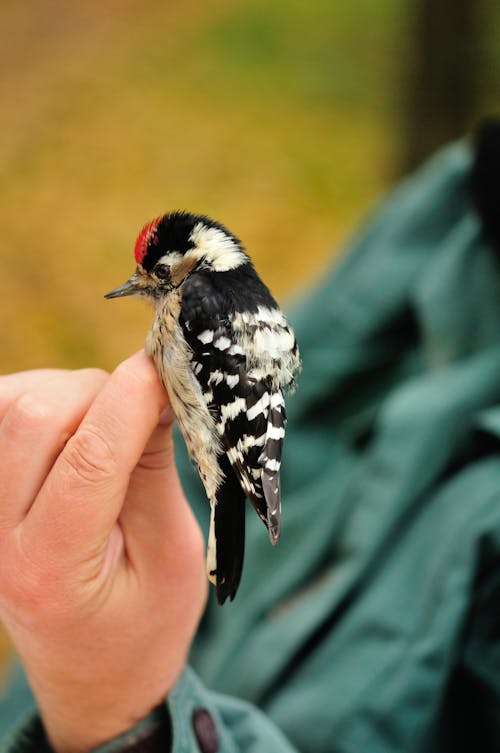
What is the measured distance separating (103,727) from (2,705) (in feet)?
2.18

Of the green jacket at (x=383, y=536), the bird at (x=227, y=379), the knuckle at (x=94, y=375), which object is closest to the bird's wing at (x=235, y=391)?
the bird at (x=227, y=379)

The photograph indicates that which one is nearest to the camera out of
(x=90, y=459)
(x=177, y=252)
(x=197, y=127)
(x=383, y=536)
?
(x=90, y=459)

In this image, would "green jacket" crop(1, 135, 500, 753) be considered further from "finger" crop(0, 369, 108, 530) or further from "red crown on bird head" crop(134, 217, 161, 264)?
"red crown on bird head" crop(134, 217, 161, 264)

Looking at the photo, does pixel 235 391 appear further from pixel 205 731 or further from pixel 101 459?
pixel 205 731

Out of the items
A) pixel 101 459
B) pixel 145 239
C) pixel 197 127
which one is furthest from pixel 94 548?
pixel 197 127

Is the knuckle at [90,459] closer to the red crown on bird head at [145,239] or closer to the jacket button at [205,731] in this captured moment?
the red crown on bird head at [145,239]

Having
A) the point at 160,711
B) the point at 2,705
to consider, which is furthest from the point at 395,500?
the point at 2,705

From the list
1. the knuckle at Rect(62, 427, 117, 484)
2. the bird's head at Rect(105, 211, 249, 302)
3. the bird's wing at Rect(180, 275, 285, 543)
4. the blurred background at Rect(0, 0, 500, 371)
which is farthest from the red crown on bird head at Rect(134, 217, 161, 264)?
the blurred background at Rect(0, 0, 500, 371)

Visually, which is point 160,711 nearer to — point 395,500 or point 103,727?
point 103,727

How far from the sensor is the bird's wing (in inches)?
30.5

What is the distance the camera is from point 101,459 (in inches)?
30.5

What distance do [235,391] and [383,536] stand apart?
0.67 metres

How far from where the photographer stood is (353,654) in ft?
4.11

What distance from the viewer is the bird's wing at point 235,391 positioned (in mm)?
774
